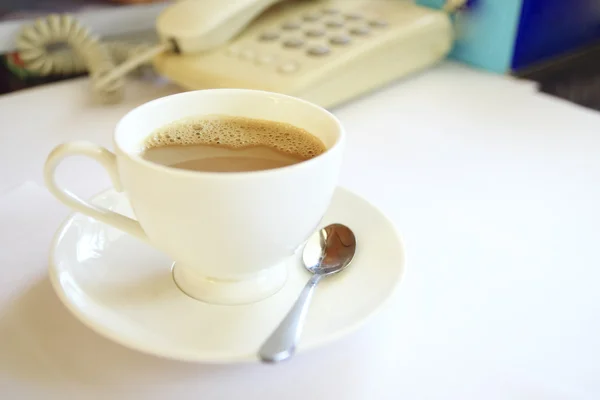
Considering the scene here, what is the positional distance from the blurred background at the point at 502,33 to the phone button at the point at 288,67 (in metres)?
0.26

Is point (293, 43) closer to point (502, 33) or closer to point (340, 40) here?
point (340, 40)

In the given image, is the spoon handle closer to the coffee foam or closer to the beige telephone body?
the coffee foam

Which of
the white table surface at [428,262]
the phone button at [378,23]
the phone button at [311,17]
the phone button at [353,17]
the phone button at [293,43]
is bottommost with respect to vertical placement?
the white table surface at [428,262]

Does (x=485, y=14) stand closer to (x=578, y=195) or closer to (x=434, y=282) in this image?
(x=578, y=195)

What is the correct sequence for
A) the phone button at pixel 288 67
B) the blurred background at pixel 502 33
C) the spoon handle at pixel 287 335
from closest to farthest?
the spoon handle at pixel 287 335 < the phone button at pixel 288 67 < the blurred background at pixel 502 33

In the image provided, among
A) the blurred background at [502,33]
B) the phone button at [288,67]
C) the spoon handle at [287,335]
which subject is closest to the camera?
the spoon handle at [287,335]

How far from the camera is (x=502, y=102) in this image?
0.69 m

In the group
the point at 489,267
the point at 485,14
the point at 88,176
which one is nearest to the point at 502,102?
the point at 485,14

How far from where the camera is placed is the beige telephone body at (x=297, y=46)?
619mm

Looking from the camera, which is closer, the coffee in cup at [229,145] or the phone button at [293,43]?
the coffee in cup at [229,145]

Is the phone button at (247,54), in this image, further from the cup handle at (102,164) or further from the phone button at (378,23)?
the cup handle at (102,164)

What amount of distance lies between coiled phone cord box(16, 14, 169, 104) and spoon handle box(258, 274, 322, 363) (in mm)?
418

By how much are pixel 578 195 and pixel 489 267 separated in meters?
0.15

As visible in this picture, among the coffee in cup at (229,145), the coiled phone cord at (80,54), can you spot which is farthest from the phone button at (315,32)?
the coffee in cup at (229,145)
